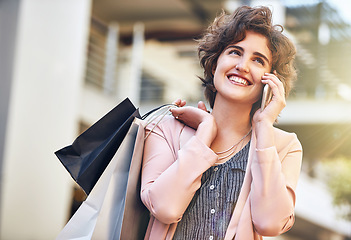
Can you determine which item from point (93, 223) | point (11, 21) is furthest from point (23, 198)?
point (93, 223)

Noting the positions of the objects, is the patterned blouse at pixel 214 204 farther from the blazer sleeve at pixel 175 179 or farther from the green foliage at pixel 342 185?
the green foliage at pixel 342 185

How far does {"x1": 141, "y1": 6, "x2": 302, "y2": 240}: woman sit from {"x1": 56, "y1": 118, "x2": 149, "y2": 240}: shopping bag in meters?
0.04

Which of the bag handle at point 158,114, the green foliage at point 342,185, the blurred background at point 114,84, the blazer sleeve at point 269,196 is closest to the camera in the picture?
the blazer sleeve at point 269,196

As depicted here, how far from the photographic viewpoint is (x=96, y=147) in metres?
1.54

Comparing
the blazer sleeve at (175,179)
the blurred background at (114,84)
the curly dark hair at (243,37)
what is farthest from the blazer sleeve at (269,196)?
the blurred background at (114,84)

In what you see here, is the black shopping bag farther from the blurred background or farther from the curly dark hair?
the blurred background

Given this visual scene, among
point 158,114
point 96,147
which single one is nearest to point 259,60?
point 158,114

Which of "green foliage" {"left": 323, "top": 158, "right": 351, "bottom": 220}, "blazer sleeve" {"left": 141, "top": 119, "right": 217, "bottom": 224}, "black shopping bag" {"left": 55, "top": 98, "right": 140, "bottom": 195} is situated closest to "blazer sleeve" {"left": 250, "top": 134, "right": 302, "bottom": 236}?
"blazer sleeve" {"left": 141, "top": 119, "right": 217, "bottom": 224}

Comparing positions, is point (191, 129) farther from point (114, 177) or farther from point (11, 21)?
point (11, 21)

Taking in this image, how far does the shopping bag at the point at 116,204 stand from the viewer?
4.90ft

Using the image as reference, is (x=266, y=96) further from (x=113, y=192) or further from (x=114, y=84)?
(x=114, y=84)

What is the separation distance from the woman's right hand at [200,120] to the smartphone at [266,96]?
0.15 meters

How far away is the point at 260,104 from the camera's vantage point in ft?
5.20

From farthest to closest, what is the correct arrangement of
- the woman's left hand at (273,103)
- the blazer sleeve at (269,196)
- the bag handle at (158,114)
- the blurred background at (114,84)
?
the blurred background at (114,84) < the bag handle at (158,114) < the woman's left hand at (273,103) < the blazer sleeve at (269,196)
